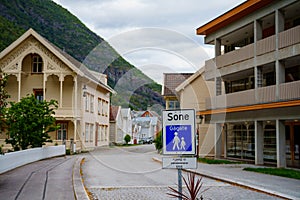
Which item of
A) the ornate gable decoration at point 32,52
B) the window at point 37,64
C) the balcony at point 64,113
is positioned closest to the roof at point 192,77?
the balcony at point 64,113

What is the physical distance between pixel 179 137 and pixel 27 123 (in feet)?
66.0

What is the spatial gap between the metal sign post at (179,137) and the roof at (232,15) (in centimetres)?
1783

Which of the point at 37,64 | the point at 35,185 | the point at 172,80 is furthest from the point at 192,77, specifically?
the point at 35,185

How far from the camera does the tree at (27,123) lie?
1013 inches

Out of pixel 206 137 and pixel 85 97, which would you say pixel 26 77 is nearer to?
pixel 85 97

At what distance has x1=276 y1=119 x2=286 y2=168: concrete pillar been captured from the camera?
73.7 ft

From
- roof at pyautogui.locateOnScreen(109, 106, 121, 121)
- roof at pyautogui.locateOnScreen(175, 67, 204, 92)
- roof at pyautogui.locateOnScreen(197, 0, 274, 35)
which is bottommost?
roof at pyautogui.locateOnScreen(109, 106, 121, 121)

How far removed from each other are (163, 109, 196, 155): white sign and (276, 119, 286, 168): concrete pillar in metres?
16.3

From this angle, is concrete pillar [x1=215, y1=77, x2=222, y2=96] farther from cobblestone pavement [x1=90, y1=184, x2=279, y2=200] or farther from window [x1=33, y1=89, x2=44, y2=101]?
window [x1=33, y1=89, x2=44, y2=101]

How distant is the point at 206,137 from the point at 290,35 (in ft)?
46.9

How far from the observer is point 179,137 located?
729 cm

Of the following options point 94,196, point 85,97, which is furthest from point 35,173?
point 85,97

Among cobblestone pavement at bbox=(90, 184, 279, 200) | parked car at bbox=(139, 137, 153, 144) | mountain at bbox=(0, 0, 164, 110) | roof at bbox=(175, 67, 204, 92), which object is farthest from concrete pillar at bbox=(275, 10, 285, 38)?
parked car at bbox=(139, 137, 153, 144)

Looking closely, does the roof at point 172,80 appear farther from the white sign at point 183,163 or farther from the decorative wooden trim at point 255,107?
the white sign at point 183,163
